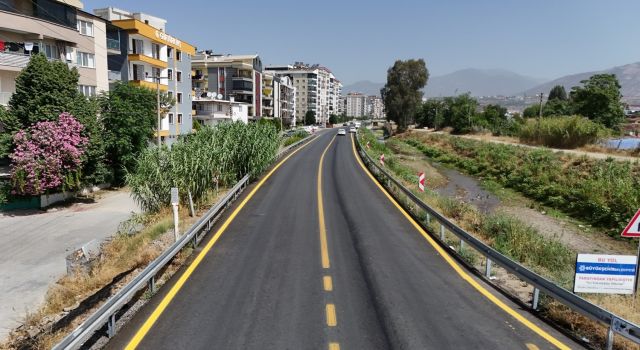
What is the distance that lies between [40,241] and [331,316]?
19.0 metres

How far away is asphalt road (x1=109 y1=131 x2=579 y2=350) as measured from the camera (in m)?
7.62

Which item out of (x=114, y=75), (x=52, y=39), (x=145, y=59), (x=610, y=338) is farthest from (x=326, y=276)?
(x=145, y=59)

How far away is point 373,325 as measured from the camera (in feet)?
26.8

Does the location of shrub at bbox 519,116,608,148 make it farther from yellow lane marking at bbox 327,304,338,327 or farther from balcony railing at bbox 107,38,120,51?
yellow lane marking at bbox 327,304,338,327

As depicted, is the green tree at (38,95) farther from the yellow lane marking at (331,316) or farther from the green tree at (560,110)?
the green tree at (560,110)

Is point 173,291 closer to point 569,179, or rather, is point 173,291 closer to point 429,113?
point 569,179

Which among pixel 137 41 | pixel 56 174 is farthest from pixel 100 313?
pixel 137 41

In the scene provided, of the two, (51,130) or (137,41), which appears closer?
(51,130)

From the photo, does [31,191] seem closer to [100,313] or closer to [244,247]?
[244,247]

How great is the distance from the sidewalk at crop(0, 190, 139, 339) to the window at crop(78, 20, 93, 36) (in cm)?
1392

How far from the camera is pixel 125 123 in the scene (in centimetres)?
3303

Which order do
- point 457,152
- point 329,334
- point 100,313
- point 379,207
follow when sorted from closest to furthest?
point 100,313 < point 329,334 < point 379,207 < point 457,152

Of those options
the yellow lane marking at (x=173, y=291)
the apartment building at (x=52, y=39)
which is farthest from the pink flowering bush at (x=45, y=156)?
the yellow lane marking at (x=173, y=291)

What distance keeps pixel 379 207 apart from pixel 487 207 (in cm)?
1345
